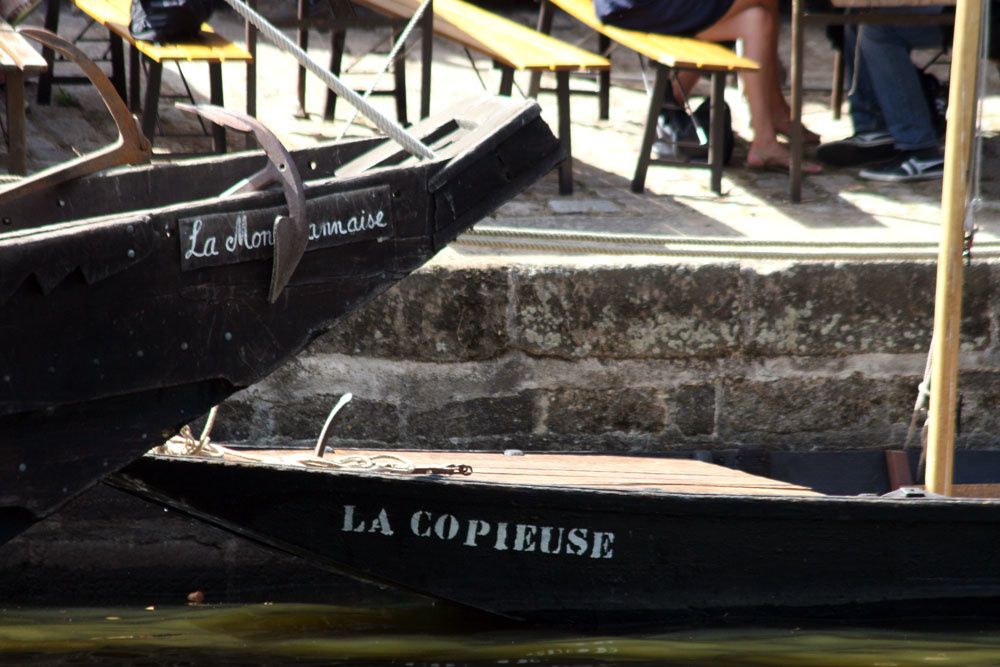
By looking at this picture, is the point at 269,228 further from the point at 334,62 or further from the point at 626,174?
the point at 334,62

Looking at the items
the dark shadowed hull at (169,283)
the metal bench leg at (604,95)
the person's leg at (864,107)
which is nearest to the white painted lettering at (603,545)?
the dark shadowed hull at (169,283)

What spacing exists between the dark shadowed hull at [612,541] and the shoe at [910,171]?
8.46ft

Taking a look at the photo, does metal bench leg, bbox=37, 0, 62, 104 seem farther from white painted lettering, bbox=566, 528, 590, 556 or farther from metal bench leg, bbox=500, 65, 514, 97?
white painted lettering, bbox=566, 528, 590, 556

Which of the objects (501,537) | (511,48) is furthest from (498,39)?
(501,537)

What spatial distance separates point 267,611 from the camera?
523 cm

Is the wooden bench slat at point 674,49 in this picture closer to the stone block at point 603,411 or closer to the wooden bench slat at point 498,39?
the wooden bench slat at point 498,39

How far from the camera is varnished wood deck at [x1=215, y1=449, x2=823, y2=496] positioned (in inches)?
189

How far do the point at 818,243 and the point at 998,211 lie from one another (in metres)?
1.25

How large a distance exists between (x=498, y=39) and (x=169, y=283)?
351cm

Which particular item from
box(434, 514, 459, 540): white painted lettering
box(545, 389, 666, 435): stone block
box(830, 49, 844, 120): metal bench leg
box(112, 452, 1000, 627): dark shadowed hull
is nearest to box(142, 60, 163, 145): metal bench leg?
box(545, 389, 666, 435): stone block

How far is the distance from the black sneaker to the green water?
2.97 meters

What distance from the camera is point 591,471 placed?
5039 mm

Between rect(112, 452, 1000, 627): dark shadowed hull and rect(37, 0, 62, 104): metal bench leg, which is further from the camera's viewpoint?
rect(37, 0, 62, 104): metal bench leg

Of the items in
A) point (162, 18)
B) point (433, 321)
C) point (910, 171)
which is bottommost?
point (433, 321)
